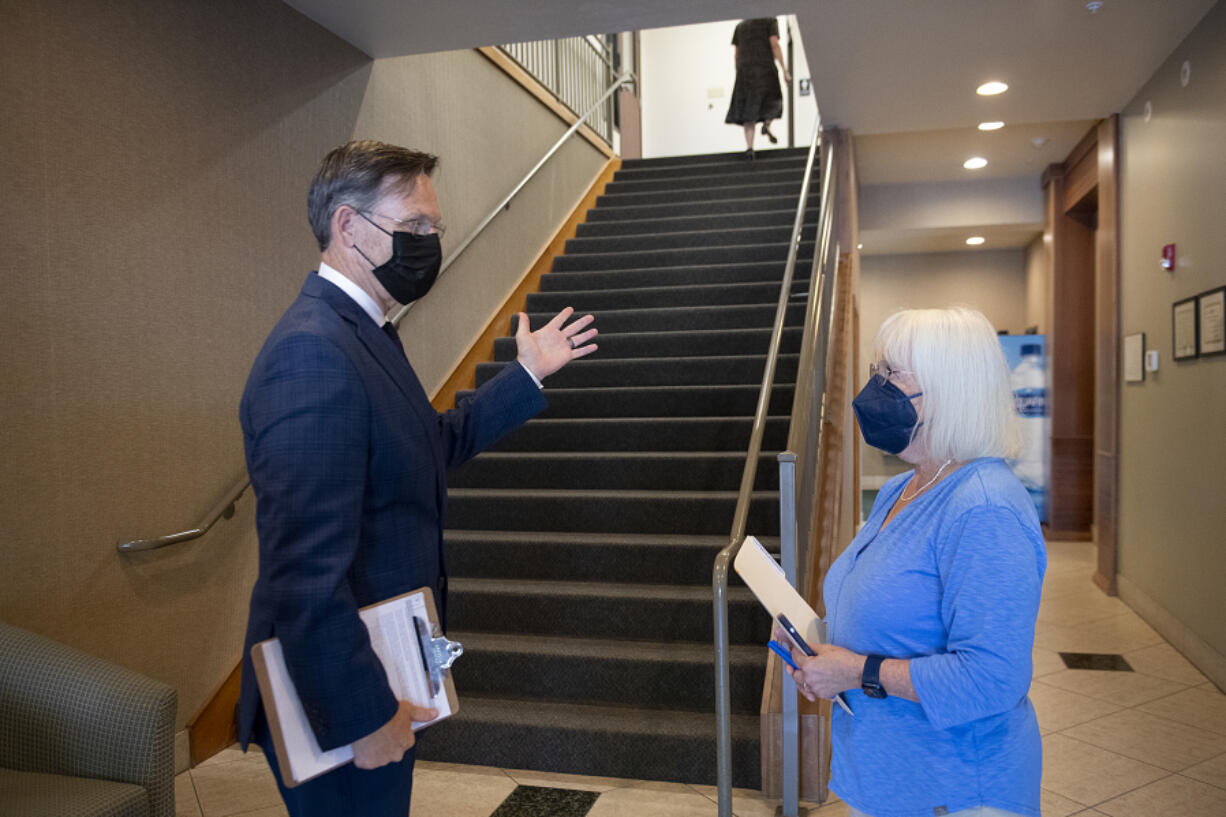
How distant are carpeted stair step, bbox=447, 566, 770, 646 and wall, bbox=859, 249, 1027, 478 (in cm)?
680

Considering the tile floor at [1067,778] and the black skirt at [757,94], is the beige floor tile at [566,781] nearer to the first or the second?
the tile floor at [1067,778]

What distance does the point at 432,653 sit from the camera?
129cm

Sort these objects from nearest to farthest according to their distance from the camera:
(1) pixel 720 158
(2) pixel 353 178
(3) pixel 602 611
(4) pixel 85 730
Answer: (2) pixel 353 178, (4) pixel 85 730, (3) pixel 602 611, (1) pixel 720 158

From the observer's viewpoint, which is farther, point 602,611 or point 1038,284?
point 1038,284

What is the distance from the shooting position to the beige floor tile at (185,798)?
2797 millimetres

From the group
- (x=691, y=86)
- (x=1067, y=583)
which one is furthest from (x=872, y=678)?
(x=691, y=86)

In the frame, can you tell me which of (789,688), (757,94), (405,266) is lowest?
(789,688)

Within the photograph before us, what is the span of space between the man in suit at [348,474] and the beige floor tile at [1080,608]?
4.72 m

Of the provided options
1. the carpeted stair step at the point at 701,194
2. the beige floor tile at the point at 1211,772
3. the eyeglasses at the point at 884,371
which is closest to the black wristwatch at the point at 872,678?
the eyeglasses at the point at 884,371

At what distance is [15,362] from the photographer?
2535 mm

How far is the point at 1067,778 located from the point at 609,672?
1.56 meters

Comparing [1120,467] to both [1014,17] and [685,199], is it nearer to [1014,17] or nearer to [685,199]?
[1014,17]

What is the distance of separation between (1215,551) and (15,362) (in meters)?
4.52

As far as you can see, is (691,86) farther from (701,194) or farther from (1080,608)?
(1080,608)
